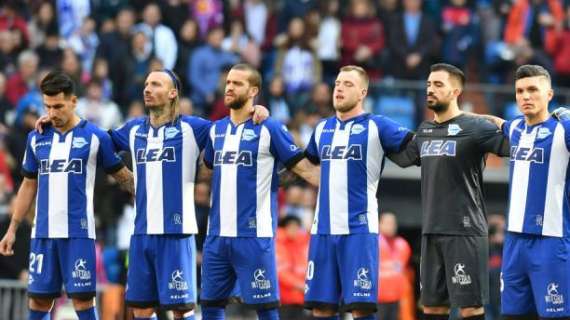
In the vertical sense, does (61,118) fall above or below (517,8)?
below

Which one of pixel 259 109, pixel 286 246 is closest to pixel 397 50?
pixel 286 246

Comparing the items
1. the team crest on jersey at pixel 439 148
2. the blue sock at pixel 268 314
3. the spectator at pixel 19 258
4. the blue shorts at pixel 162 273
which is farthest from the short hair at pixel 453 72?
the spectator at pixel 19 258

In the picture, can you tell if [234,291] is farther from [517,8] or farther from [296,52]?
[517,8]

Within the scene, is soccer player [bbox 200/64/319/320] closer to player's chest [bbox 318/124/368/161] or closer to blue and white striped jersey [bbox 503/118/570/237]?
player's chest [bbox 318/124/368/161]

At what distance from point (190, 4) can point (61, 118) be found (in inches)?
409

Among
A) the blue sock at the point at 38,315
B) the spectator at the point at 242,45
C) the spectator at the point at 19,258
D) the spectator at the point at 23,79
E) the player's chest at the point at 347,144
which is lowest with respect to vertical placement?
the blue sock at the point at 38,315

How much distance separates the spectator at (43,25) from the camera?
78.7 ft

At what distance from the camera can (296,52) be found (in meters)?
24.8

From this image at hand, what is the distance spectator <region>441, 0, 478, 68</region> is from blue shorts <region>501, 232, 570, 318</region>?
11.4m

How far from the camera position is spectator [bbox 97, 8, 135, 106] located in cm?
2352

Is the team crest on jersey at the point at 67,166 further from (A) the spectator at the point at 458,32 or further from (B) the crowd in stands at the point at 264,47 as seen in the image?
(A) the spectator at the point at 458,32

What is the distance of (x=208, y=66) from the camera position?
24109 millimetres

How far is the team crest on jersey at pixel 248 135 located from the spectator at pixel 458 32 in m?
10.6

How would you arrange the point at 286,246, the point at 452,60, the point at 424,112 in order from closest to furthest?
the point at 286,246, the point at 424,112, the point at 452,60
